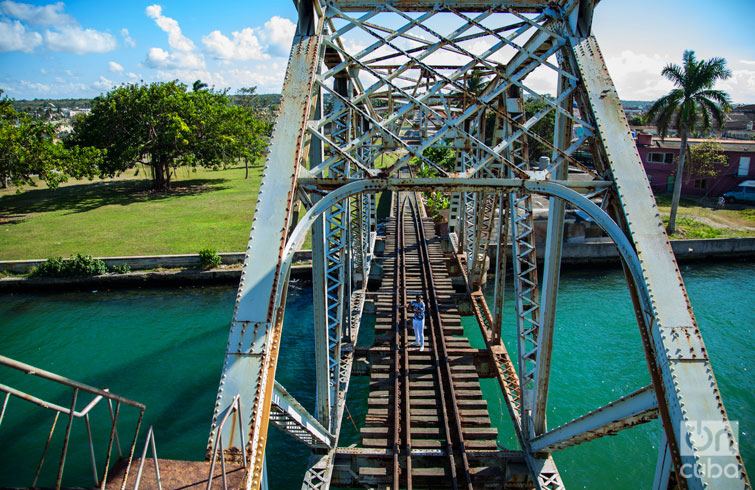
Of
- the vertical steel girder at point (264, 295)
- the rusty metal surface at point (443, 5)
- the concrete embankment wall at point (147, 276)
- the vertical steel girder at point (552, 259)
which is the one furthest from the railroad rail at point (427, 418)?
the concrete embankment wall at point (147, 276)

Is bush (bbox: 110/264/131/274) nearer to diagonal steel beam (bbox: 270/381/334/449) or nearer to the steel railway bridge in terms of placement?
the steel railway bridge

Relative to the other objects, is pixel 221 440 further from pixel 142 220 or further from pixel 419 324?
pixel 142 220

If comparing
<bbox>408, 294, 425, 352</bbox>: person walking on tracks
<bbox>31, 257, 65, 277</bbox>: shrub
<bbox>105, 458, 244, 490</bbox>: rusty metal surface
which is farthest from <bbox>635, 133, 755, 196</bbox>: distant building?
<bbox>31, 257, 65, 277</bbox>: shrub

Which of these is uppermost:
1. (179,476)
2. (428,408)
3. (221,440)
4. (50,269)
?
(221,440)

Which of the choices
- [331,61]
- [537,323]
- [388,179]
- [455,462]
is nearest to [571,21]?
[388,179]

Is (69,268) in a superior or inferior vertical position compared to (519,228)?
inferior

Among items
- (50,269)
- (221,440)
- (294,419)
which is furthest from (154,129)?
(221,440)

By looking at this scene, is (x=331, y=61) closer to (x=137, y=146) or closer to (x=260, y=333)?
(x=260, y=333)

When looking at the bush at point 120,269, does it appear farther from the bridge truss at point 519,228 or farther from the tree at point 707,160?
the tree at point 707,160
